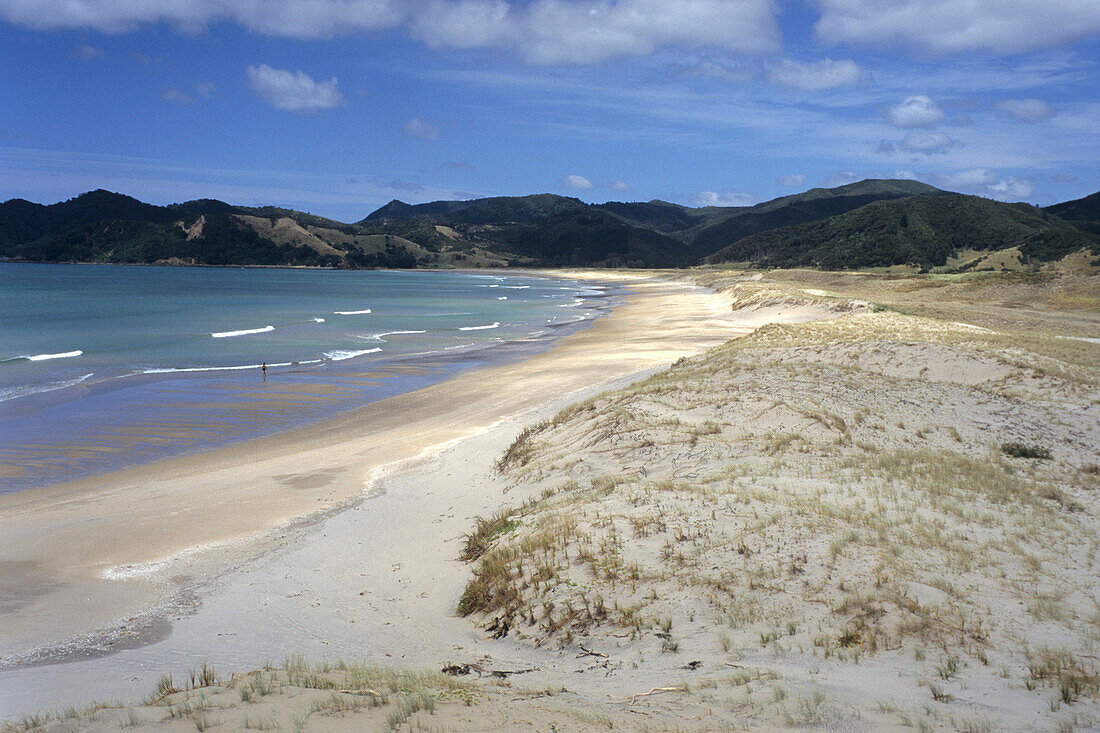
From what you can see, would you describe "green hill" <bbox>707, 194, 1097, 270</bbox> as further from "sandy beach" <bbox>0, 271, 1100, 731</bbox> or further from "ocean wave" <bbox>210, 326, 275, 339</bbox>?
"sandy beach" <bbox>0, 271, 1100, 731</bbox>

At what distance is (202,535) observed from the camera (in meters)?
10.0

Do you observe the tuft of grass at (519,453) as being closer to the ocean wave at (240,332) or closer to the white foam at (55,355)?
the white foam at (55,355)

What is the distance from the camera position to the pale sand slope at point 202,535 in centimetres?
668

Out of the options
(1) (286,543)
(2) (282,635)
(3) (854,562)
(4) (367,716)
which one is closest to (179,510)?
(1) (286,543)

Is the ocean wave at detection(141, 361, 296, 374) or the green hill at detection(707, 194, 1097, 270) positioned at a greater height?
the green hill at detection(707, 194, 1097, 270)

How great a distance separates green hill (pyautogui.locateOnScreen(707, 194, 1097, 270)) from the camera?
307ft

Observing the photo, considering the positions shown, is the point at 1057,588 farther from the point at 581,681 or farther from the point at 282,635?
the point at 282,635

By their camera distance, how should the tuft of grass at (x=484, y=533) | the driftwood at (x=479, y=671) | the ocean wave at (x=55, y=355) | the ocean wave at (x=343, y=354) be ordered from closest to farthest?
the driftwood at (x=479, y=671), the tuft of grass at (x=484, y=533), the ocean wave at (x=55, y=355), the ocean wave at (x=343, y=354)

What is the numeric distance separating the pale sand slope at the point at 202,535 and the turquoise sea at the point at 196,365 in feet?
7.22

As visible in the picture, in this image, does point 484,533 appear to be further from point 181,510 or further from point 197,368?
point 197,368

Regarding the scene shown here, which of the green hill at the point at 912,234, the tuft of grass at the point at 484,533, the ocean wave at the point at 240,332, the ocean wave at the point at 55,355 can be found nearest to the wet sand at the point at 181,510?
the tuft of grass at the point at 484,533

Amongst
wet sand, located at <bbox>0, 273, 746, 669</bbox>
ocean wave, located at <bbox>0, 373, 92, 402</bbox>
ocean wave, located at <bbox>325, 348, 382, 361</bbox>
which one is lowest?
wet sand, located at <bbox>0, 273, 746, 669</bbox>

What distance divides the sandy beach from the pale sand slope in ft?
0.22

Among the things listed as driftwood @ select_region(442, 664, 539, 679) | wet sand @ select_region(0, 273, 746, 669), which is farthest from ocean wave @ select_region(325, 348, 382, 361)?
driftwood @ select_region(442, 664, 539, 679)
